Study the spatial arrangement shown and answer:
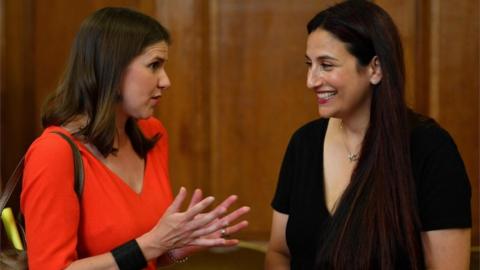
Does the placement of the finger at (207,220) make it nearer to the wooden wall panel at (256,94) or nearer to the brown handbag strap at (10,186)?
the brown handbag strap at (10,186)

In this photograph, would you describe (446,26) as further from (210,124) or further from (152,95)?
(152,95)

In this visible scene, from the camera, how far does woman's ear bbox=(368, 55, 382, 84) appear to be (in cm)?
182

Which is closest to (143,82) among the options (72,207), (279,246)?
(72,207)

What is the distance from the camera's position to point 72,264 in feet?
5.51

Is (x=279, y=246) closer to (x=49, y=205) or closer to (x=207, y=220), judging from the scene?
(x=207, y=220)

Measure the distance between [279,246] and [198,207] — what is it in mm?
449

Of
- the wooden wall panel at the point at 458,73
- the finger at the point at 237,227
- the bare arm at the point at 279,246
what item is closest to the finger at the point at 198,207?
the finger at the point at 237,227

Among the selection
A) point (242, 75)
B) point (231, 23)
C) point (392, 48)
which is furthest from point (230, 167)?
point (392, 48)

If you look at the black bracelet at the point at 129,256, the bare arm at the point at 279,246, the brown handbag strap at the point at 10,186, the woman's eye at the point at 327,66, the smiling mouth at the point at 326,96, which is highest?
the woman's eye at the point at 327,66

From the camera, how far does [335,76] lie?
5.99 feet

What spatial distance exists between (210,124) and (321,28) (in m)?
0.98

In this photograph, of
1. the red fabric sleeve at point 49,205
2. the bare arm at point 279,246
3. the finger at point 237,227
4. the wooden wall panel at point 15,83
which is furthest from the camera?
the wooden wall panel at point 15,83

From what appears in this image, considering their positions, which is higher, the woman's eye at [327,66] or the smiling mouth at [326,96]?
the woman's eye at [327,66]

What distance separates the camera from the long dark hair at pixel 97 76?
5.93 ft
